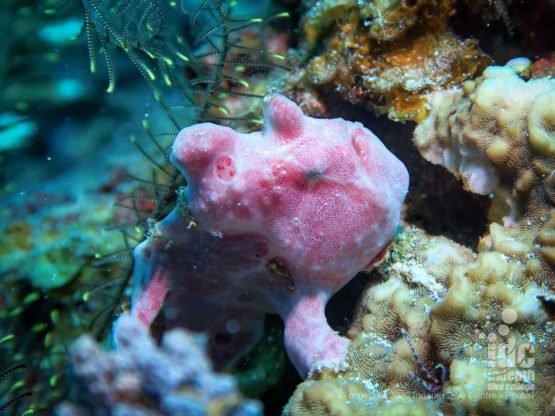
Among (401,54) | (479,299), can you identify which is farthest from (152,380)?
(401,54)

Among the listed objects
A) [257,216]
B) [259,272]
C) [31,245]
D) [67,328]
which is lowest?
[67,328]

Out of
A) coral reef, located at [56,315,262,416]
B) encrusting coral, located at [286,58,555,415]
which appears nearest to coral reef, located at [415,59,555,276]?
encrusting coral, located at [286,58,555,415]

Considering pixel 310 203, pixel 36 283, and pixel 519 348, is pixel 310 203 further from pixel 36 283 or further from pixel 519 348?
pixel 36 283

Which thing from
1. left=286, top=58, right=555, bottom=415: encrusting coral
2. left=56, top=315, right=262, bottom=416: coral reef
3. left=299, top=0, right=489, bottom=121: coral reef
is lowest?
left=56, top=315, right=262, bottom=416: coral reef

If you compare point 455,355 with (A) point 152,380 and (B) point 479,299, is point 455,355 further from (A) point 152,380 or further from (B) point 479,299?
(A) point 152,380

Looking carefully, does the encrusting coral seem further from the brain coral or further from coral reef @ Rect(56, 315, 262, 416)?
coral reef @ Rect(56, 315, 262, 416)

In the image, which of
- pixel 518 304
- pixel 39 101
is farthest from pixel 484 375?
pixel 39 101

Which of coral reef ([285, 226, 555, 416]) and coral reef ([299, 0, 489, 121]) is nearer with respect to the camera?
coral reef ([285, 226, 555, 416])
